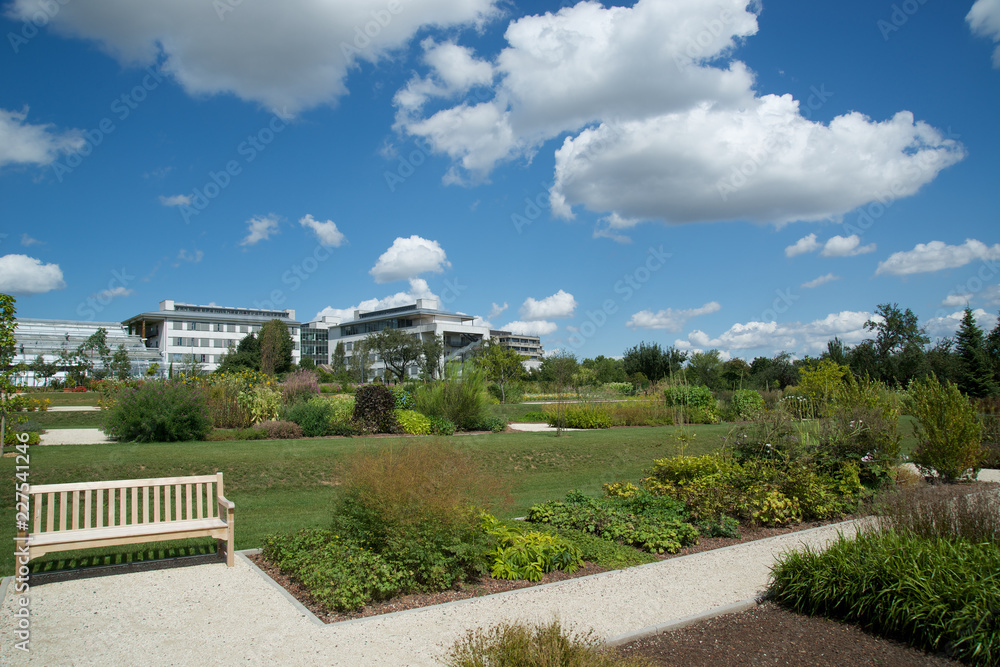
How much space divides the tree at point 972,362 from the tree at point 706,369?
11480 millimetres

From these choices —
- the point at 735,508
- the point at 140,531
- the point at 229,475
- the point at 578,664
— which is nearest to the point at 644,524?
the point at 735,508

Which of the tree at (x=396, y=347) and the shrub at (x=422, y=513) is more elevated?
the tree at (x=396, y=347)

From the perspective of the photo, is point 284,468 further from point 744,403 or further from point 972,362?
point 972,362

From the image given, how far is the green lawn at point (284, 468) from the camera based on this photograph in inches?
295

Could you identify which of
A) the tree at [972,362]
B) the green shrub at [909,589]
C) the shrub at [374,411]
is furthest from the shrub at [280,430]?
the tree at [972,362]

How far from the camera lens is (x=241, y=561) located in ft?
20.4

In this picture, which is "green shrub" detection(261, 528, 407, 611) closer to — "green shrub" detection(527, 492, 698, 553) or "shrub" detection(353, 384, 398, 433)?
"green shrub" detection(527, 492, 698, 553)

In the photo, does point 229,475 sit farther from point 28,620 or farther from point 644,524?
point 644,524

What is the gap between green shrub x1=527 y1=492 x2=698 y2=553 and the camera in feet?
22.2

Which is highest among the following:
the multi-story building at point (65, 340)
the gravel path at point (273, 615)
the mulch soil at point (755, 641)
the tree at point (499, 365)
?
the multi-story building at point (65, 340)

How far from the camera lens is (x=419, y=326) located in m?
80.3

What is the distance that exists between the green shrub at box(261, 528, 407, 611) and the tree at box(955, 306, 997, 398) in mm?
31857

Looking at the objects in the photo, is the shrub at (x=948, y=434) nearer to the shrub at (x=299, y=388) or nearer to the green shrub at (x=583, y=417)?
the green shrub at (x=583, y=417)

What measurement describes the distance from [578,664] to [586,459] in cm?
1094
